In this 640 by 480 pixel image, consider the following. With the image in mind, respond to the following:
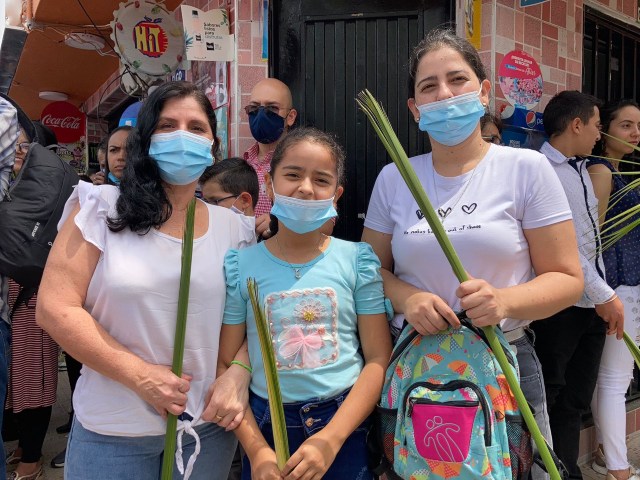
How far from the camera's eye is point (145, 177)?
1628 mm

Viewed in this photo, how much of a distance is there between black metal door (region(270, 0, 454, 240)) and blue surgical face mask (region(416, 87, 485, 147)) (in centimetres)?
158

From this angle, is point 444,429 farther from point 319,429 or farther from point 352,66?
point 352,66

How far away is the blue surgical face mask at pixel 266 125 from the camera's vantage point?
3.06 m

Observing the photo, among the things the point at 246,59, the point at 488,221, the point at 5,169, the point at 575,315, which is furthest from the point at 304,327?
the point at 246,59

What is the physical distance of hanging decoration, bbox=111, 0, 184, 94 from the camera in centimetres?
415

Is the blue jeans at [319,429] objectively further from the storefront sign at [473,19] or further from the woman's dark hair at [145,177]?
the storefront sign at [473,19]

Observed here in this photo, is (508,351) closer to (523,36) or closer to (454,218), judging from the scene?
(454,218)

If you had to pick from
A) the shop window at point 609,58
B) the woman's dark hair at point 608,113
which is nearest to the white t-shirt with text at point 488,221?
the woman's dark hair at point 608,113

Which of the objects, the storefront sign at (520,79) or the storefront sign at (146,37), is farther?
the storefront sign at (146,37)

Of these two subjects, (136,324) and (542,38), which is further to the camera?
(542,38)

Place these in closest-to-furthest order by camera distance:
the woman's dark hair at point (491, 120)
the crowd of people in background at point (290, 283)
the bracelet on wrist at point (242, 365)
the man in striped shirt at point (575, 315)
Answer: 1. the crowd of people in background at point (290, 283)
2. the bracelet on wrist at point (242, 365)
3. the man in striped shirt at point (575, 315)
4. the woman's dark hair at point (491, 120)

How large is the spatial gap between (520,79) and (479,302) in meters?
2.16

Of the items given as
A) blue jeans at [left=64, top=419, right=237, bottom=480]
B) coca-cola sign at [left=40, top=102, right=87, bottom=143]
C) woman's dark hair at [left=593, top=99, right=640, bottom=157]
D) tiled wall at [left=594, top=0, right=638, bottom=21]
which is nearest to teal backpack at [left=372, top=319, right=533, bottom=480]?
blue jeans at [left=64, top=419, right=237, bottom=480]

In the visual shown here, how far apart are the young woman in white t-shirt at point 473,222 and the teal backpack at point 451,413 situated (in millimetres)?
90
